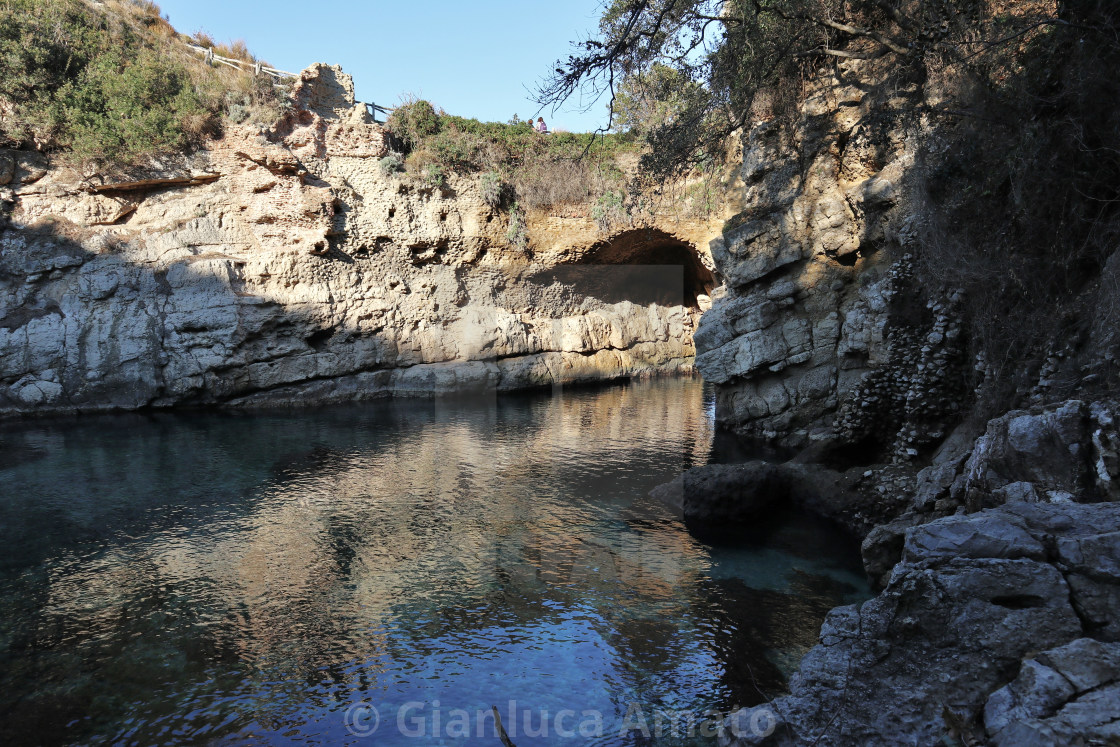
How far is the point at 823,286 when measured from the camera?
15.9m

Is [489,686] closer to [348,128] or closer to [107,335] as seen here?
[107,335]

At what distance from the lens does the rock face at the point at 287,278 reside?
2161cm

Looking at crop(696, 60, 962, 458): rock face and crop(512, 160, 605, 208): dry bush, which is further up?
crop(512, 160, 605, 208): dry bush

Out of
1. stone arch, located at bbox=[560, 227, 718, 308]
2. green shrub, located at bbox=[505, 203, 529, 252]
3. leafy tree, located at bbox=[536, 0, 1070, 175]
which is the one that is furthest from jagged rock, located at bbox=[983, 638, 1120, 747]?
green shrub, located at bbox=[505, 203, 529, 252]

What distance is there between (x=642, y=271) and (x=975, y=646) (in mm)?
29150

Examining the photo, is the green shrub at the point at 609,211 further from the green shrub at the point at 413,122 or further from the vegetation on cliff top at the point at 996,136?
the vegetation on cliff top at the point at 996,136

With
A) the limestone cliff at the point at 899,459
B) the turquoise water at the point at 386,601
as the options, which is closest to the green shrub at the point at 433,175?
the limestone cliff at the point at 899,459

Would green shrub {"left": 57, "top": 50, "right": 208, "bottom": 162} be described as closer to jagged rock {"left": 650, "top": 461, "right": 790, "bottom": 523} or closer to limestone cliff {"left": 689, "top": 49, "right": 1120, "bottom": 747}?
limestone cliff {"left": 689, "top": 49, "right": 1120, "bottom": 747}

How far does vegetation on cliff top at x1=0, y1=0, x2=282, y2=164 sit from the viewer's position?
70.6 ft

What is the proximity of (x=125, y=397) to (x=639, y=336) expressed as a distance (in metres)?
20.3

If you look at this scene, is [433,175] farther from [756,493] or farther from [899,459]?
[899,459]

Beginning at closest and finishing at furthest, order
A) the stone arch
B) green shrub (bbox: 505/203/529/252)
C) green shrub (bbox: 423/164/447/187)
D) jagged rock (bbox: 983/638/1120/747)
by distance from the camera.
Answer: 1. jagged rock (bbox: 983/638/1120/747)
2. green shrub (bbox: 423/164/447/187)
3. green shrub (bbox: 505/203/529/252)
4. the stone arch

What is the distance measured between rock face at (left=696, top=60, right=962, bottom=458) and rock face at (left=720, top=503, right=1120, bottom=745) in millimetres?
6841

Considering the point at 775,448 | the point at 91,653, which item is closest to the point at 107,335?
the point at 91,653
